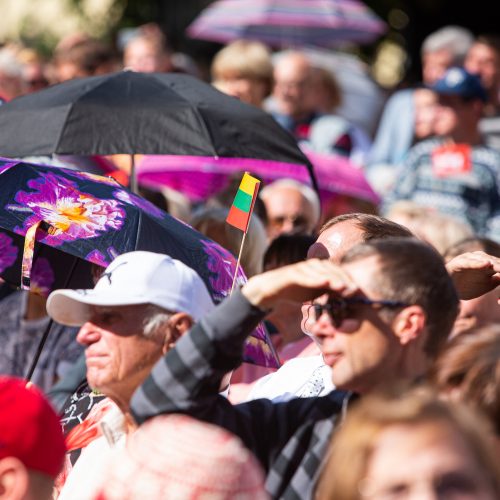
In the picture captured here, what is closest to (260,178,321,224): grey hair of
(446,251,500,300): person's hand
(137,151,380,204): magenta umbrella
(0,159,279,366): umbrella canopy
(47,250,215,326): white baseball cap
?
(137,151,380,204): magenta umbrella

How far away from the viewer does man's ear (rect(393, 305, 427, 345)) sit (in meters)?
3.53

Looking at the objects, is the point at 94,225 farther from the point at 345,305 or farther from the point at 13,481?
the point at 13,481

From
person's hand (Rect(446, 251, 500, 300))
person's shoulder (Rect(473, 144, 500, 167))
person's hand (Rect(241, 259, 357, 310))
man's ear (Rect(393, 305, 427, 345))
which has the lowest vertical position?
person's shoulder (Rect(473, 144, 500, 167))

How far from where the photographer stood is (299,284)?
3502 mm

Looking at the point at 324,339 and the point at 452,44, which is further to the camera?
the point at 452,44

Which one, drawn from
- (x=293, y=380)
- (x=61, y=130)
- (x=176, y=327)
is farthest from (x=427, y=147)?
(x=176, y=327)

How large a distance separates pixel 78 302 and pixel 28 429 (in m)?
Result: 1.00

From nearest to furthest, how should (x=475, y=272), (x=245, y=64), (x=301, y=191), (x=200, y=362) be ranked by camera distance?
(x=200, y=362) < (x=475, y=272) < (x=301, y=191) < (x=245, y=64)

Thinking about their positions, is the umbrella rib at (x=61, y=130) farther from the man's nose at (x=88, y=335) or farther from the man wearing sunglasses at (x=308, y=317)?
the man's nose at (x=88, y=335)

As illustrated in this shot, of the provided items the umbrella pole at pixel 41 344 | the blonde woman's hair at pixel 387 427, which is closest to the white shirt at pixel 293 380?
the umbrella pole at pixel 41 344

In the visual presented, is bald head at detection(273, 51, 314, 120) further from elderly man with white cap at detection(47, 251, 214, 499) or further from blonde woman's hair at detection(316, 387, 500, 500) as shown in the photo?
blonde woman's hair at detection(316, 387, 500, 500)

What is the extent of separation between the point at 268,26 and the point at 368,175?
2.68 metres

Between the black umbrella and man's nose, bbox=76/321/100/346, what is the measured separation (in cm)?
156

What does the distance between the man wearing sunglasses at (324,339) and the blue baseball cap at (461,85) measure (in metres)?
5.62
